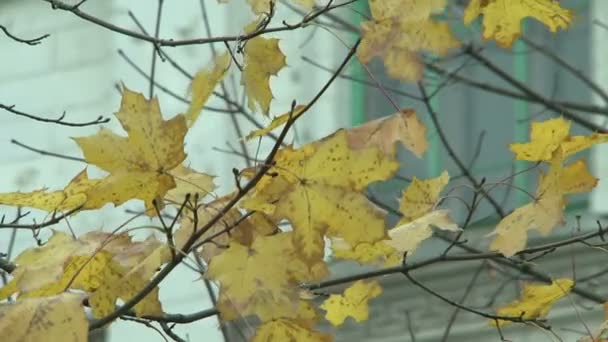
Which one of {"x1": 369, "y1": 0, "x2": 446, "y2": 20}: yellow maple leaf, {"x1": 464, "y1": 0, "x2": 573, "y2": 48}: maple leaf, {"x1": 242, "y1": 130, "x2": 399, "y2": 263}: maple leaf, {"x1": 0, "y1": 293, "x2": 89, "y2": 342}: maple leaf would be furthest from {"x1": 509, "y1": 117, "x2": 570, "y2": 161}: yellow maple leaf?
{"x1": 0, "y1": 293, "x2": 89, "y2": 342}: maple leaf

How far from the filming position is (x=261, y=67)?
3.01 m

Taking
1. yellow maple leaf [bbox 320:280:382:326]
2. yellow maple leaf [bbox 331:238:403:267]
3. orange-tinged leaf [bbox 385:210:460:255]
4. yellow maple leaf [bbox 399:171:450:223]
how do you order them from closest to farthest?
orange-tinged leaf [bbox 385:210:460:255]
yellow maple leaf [bbox 331:238:403:267]
yellow maple leaf [bbox 399:171:450:223]
yellow maple leaf [bbox 320:280:382:326]

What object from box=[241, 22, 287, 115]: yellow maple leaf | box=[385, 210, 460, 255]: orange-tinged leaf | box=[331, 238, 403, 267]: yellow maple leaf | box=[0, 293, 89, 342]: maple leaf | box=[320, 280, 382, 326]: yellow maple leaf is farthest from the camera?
box=[320, 280, 382, 326]: yellow maple leaf

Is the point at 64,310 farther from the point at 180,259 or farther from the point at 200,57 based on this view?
the point at 200,57

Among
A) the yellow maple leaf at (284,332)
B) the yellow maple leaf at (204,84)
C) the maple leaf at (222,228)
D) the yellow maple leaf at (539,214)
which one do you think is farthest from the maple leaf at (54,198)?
the yellow maple leaf at (539,214)

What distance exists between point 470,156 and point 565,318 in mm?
856

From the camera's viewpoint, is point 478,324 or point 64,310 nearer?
point 64,310

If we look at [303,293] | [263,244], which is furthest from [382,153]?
[303,293]

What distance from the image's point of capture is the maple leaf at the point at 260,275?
271 cm

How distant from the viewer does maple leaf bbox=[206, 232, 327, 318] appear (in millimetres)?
2709

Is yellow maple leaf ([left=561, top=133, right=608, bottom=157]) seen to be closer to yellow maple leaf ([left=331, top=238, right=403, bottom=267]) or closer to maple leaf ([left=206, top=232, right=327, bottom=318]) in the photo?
yellow maple leaf ([left=331, top=238, right=403, bottom=267])

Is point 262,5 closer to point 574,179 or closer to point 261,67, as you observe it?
point 261,67

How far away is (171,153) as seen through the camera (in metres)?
2.67

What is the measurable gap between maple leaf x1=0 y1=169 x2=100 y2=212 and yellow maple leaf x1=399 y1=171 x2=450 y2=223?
608mm
